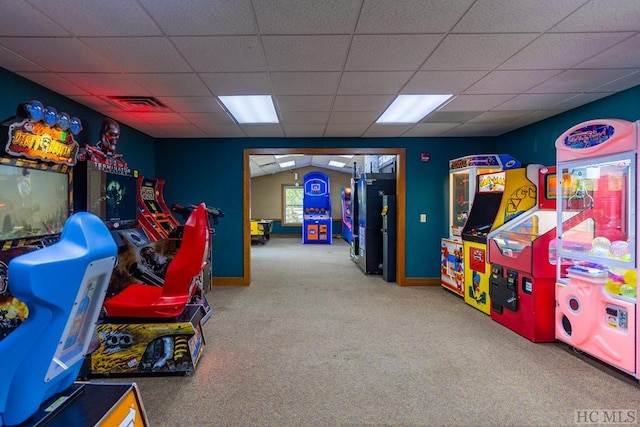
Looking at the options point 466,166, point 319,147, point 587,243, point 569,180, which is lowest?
point 587,243

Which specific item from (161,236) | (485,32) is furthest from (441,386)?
(161,236)

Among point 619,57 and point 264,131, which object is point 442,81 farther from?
point 264,131

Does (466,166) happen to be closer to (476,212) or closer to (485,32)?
(476,212)

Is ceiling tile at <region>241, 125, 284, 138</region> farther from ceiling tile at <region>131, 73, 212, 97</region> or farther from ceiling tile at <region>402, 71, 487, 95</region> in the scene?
ceiling tile at <region>402, 71, 487, 95</region>

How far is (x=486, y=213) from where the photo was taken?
13.6 ft

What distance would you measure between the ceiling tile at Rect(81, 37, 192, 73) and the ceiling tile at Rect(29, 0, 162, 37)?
88 mm

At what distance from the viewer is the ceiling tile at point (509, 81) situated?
8.82ft

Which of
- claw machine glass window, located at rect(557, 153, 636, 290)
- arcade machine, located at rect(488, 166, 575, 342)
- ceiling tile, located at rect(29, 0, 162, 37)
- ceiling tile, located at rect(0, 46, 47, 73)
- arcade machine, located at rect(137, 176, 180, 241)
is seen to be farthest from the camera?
arcade machine, located at rect(137, 176, 180, 241)

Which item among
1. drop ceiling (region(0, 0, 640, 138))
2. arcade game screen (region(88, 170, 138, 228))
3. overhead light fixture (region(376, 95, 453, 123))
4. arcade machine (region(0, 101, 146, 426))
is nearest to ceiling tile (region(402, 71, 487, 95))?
drop ceiling (region(0, 0, 640, 138))

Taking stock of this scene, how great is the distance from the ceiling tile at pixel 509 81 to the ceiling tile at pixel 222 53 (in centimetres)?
194

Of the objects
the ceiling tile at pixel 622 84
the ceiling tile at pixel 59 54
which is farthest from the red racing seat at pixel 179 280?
the ceiling tile at pixel 622 84

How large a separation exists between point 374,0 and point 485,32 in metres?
0.83

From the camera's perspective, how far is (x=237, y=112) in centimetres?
378

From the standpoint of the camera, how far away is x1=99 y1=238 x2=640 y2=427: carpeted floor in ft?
6.51
